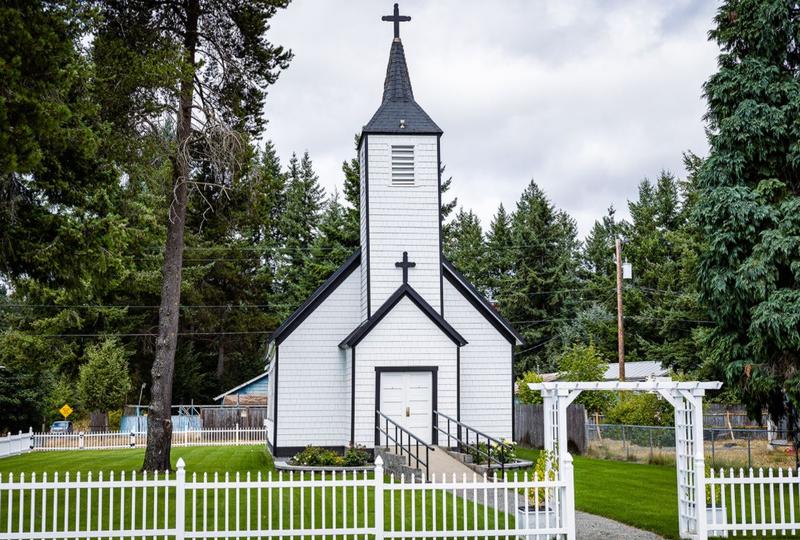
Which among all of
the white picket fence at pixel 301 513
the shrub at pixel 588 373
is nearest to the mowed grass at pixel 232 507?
the white picket fence at pixel 301 513

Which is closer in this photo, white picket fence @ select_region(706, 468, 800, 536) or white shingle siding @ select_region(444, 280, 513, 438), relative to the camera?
white picket fence @ select_region(706, 468, 800, 536)

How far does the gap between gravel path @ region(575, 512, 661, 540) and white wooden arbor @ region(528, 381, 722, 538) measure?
0.60 m

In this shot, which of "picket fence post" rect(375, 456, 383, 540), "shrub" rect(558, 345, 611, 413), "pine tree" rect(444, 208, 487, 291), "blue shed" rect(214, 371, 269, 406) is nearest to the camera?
"picket fence post" rect(375, 456, 383, 540)

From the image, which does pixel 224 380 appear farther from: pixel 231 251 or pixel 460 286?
pixel 460 286

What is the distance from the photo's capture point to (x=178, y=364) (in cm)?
5100

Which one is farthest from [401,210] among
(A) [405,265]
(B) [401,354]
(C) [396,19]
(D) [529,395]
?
(D) [529,395]

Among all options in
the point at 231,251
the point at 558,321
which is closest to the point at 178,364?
the point at 231,251

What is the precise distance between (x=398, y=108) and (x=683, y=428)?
1437 cm

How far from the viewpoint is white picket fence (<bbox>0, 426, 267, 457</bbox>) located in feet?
114

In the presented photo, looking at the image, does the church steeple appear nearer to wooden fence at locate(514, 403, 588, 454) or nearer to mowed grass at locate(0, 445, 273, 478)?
mowed grass at locate(0, 445, 273, 478)

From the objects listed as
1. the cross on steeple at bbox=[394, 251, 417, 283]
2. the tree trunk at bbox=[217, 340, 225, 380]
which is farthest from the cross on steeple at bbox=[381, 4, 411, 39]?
the tree trunk at bbox=[217, 340, 225, 380]

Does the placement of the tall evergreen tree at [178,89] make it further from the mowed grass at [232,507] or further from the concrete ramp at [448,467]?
the concrete ramp at [448,467]

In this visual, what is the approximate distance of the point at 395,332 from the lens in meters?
22.3

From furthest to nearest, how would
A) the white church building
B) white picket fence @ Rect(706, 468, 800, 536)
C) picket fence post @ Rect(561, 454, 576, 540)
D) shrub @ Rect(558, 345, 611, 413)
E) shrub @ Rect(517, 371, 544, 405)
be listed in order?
shrub @ Rect(517, 371, 544, 405)
shrub @ Rect(558, 345, 611, 413)
the white church building
white picket fence @ Rect(706, 468, 800, 536)
picket fence post @ Rect(561, 454, 576, 540)
